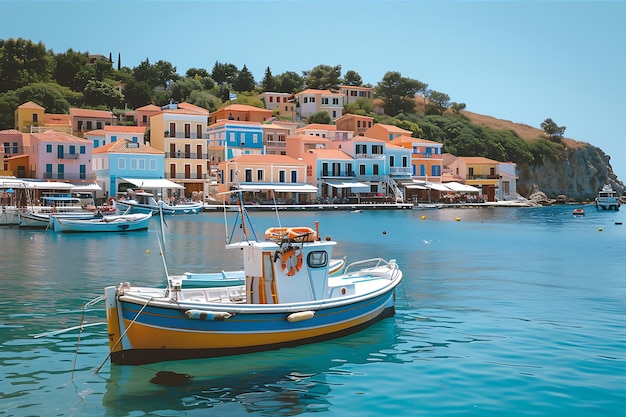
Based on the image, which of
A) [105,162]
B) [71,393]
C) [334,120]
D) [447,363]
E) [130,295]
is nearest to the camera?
[71,393]

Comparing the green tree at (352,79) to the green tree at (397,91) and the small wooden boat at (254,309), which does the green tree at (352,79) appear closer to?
the green tree at (397,91)

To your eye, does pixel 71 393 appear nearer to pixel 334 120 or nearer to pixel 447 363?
pixel 447 363

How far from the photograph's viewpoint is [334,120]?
104 m

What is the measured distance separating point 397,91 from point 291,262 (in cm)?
11315

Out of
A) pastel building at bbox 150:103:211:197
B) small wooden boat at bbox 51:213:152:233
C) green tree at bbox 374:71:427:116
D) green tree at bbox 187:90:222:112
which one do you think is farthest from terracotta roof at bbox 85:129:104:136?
green tree at bbox 374:71:427:116

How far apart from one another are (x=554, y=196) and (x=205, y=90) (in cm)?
6414

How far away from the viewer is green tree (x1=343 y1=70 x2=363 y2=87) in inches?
4926

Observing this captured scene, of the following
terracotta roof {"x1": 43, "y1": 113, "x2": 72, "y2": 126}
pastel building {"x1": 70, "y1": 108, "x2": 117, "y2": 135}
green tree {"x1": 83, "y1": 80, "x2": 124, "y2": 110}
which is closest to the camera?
pastel building {"x1": 70, "y1": 108, "x2": 117, "y2": 135}

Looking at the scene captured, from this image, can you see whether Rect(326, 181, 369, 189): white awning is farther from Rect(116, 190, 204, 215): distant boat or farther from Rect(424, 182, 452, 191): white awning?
Rect(116, 190, 204, 215): distant boat

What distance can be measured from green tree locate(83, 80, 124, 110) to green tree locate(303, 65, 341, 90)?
39.8m

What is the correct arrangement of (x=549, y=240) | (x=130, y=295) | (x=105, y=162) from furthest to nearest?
(x=105, y=162)
(x=549, y=240)
(x=130, y=295)

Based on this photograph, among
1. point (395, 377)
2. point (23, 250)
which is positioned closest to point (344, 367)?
point (395, 377)

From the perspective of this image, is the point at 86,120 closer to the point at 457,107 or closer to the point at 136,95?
the point at 136,95

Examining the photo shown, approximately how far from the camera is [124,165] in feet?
203
